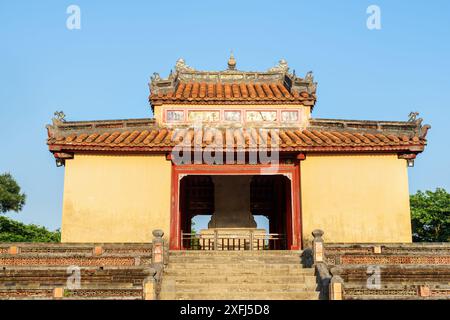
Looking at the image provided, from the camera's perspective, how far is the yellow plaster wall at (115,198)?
18.2 metres

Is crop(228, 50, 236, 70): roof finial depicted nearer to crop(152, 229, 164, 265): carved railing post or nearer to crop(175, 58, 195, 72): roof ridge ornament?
crop(175, 58, 195, 72): roof ridge ornament

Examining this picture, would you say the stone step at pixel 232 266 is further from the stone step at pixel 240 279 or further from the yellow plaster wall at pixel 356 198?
the yellow plaster wall at pixel 356 198

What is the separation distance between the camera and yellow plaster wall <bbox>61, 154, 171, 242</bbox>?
1823cm

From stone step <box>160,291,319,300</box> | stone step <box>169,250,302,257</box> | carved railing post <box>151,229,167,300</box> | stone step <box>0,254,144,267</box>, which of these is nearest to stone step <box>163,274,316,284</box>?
carved railing post <box>151,229,167,300</box>

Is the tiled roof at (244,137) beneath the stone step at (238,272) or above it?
above

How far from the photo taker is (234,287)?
1360cm

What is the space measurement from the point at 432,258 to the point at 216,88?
11.7 metres

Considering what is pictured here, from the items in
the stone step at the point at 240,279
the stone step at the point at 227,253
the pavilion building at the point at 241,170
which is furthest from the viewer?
the pavilion building at the point at 241,170

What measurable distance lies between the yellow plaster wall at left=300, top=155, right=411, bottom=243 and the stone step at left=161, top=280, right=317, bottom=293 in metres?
4.68

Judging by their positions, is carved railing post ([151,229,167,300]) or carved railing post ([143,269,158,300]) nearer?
carved railing post ([143,269,158,300])

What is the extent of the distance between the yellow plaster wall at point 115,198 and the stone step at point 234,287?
482cm

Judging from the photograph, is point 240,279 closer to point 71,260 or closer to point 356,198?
point 71,260
